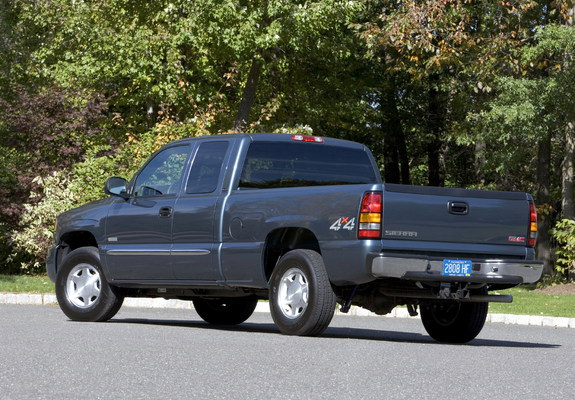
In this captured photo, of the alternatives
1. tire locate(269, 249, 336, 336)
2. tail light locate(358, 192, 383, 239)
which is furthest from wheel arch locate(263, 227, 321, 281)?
tail light locate(358, 192, 383, 239)

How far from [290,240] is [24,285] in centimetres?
1169

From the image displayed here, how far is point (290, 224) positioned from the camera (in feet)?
36.5

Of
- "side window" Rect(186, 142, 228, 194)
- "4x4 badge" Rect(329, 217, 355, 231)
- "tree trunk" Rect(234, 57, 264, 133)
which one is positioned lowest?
"4x4 badge" Rect(329, 217, 355, 231)

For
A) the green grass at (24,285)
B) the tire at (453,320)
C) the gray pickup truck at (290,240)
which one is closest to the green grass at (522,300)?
the green grass at (24,285)

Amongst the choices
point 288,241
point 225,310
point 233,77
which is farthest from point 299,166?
point 233,77

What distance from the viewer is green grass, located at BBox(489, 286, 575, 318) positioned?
17.8 metres

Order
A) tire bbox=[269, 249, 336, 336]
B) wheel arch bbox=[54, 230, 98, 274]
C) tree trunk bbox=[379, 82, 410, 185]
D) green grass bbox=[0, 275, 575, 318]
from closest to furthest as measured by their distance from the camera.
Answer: tire bbox=[269, 249, 336, 336] < wheel arch bbox=[54, 230, 98, 274] < green grass bbox=[0, 275, 575, 318] < tree trunk bbox=[379, 82, 410, 185]

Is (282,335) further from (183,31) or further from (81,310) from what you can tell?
(183,31)

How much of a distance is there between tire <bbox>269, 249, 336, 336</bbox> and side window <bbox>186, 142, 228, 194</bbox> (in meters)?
1.42

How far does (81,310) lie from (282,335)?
282cm

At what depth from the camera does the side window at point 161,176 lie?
12727 mm

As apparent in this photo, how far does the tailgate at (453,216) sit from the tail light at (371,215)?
0.06 m

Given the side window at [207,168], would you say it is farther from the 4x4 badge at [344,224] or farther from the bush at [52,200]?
the bush at [52,200]

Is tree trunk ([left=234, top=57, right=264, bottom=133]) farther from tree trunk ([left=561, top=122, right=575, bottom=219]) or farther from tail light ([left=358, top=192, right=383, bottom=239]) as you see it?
tail light ([left=358, top=192, right=383, bottom=239])
